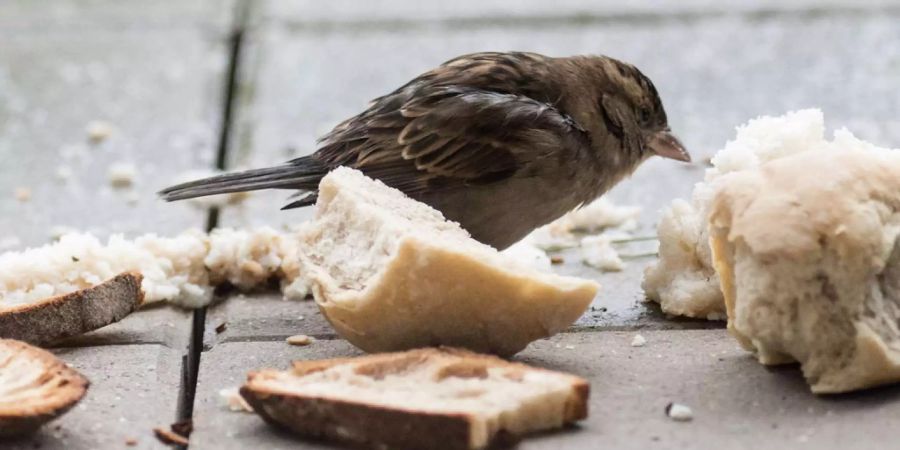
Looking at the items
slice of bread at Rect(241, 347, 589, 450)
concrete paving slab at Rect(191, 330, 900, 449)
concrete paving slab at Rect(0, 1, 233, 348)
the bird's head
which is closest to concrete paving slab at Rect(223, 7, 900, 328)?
concrete paving slab at Rect(0, 1, 233, 348)

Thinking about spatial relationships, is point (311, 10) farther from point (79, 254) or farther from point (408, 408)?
point (408, 408)

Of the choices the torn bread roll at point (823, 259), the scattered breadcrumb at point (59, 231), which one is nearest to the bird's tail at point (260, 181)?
the scattered breadcrumb at point (59, 231)

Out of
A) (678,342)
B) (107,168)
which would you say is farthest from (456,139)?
(107,168)

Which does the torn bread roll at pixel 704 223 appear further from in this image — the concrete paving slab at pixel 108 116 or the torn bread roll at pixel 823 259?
the concrete paving slab at pixel 108 116

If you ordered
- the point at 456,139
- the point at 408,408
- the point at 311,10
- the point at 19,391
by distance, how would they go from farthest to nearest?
the point at 311,10
the point at 456,139
the point at 19,391
the point at 408,408

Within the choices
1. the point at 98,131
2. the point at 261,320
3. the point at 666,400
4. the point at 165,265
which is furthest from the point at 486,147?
the point at 98,131

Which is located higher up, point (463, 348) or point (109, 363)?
point (463, 348)

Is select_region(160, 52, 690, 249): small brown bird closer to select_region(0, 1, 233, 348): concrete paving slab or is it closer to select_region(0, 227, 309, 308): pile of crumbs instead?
select_region(0, 227, 309, 308): pile of crumbs

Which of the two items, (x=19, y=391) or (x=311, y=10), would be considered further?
(x=311, y=10)
